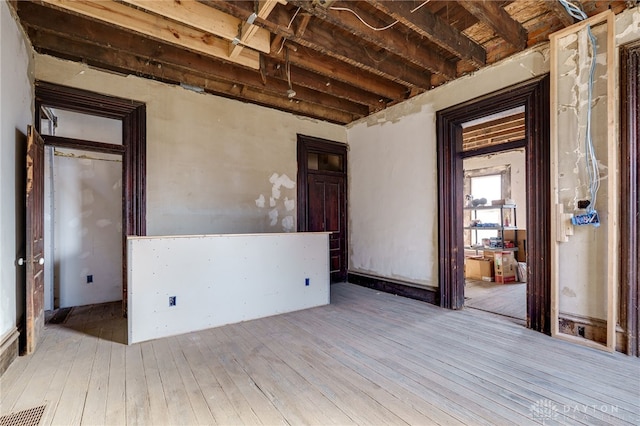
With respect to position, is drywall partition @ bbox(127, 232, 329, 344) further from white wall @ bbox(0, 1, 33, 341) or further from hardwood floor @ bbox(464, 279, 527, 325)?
hardwood floor @ bbox(464, 279, 527, 325)

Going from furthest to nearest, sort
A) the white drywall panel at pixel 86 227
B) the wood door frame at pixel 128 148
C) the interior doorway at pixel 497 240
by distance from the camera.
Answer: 1. the interior doorway at pixel 497 240
2. the white drywall panel at pixel 86 227
3. the wood door frame at pixel 128 148

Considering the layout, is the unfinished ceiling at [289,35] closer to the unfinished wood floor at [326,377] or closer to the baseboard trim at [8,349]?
the baseboard trim at [8,349]

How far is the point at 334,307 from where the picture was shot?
413 centimetres

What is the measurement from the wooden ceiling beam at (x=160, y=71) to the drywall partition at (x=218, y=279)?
2.17 m

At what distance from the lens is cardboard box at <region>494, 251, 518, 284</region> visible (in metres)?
5.74

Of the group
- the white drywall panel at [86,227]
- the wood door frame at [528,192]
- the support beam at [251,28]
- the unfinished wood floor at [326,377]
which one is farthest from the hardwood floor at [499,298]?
the white drywall panel at [86,227]

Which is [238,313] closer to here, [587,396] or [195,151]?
[195,151]

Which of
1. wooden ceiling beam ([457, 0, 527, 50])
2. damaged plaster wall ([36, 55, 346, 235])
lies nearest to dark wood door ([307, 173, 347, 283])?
damaged plaster wall ([36, 55, 346, 235])

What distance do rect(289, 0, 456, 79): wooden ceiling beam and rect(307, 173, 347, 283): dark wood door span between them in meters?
2.59

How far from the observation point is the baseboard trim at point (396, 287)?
14.1ft

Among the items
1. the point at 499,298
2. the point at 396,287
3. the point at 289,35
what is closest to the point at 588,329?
the point at 499,298

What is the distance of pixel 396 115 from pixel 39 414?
5.06 m

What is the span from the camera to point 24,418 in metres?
1.82

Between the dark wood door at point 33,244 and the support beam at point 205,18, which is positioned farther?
the dark wood door at point 33,244
